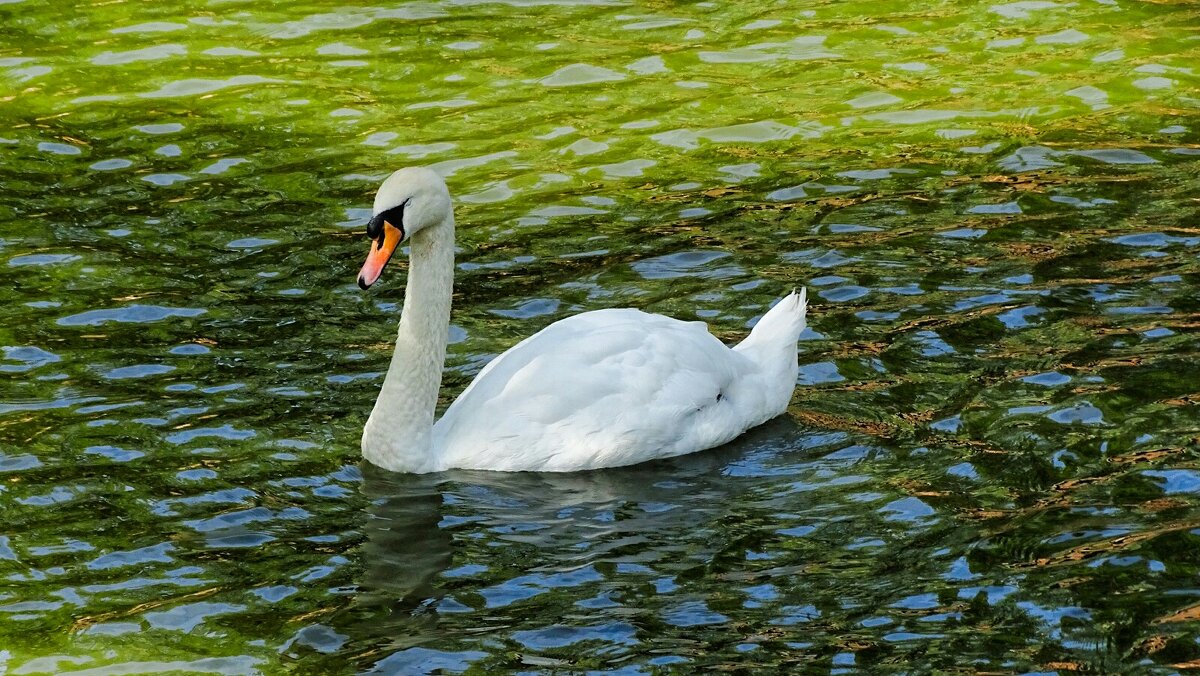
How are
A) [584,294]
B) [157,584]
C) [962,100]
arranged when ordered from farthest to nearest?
1. [962,100]
2. [584,294]
3. [157,584]

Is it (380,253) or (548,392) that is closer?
(380,253)

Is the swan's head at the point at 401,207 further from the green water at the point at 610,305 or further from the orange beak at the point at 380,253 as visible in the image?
the green water at the point at 610,305

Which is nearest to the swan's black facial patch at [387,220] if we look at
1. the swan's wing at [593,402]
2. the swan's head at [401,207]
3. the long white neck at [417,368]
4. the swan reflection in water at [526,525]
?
the swan's head at [401,207]

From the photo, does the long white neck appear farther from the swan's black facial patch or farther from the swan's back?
the swan's black facial patch

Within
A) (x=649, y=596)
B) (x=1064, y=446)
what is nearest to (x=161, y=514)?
(x=649, y=596)

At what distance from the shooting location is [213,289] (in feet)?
34.1

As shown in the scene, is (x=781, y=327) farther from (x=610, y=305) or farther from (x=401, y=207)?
(x=401, y=207)

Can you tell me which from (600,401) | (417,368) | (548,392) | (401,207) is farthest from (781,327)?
(401,207)

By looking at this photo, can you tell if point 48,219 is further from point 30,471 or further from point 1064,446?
point 1064,446

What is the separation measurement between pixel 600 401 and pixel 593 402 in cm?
3

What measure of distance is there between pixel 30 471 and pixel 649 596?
3110 mm

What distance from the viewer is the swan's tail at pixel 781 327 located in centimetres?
891

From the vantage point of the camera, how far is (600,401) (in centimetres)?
839

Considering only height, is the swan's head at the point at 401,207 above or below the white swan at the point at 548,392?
above
